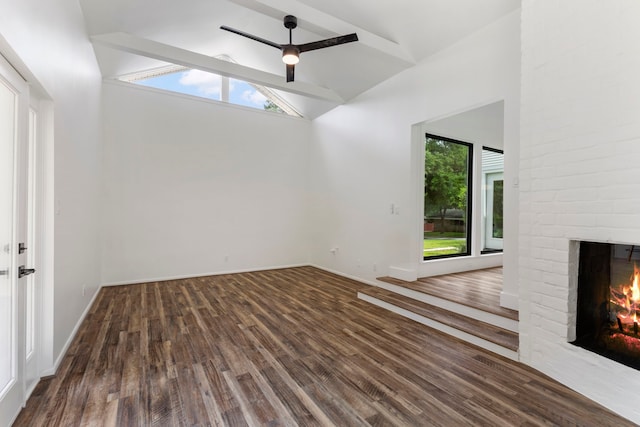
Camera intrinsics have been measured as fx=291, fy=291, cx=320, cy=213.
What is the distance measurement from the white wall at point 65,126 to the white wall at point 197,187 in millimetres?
1133

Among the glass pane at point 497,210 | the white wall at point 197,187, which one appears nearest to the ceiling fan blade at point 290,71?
the white wall at point 197,187

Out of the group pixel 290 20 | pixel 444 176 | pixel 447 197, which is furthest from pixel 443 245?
pixel 290 20

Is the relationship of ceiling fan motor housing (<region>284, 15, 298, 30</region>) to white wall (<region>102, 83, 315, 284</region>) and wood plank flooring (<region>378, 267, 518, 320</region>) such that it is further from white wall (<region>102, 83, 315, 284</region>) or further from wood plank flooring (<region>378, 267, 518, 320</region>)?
wood plank flooring (<region>378, 267, 518, 320</region>)

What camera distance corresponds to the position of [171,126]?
545 centimetres

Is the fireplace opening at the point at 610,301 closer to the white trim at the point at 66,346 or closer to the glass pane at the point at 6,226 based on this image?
the glass pane at the point at 6,226

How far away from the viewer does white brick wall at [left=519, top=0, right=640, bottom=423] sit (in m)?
1.86

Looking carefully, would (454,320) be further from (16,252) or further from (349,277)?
(16,252)

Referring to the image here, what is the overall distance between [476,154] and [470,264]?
2051 mm

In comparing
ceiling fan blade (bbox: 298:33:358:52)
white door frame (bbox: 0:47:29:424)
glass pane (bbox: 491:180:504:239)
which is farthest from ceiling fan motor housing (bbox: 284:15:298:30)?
glass pane (bbox: 491:180:504:239)

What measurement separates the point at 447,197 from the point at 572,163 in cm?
318

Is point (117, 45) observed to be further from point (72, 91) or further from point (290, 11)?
point (290, 11)

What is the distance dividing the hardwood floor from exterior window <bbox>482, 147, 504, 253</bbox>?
3485mm

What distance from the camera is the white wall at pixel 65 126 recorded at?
6.14 feet

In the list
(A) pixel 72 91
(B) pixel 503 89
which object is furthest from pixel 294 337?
(B) pixel 503 89
